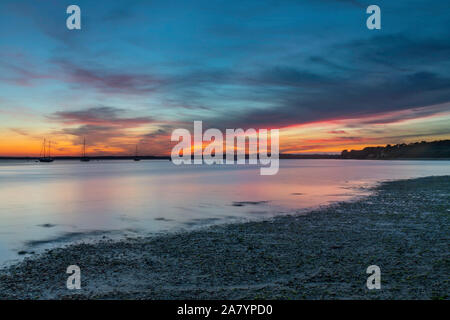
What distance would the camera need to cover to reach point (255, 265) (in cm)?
1040

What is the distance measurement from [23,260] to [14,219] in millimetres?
11907

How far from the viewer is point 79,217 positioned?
23094 millimetres

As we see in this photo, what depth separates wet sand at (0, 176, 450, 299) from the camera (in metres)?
8.38

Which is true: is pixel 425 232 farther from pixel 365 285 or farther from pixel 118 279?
pixel 118 279

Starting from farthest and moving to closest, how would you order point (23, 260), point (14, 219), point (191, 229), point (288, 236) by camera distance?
point (14, 219) < point (191, 229) < point (288, 236) < point (23, 260)

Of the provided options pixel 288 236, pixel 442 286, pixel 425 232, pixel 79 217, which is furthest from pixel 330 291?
pixel 79 217

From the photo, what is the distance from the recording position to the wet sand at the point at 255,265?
27.5 ft
